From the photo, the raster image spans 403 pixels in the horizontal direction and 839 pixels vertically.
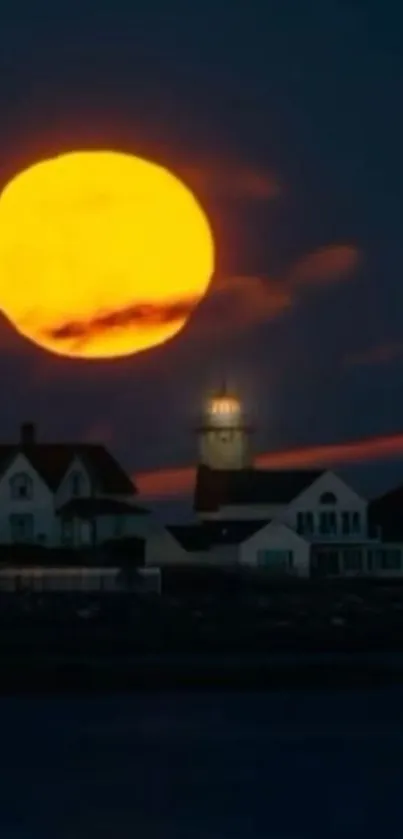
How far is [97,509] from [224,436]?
1676cm

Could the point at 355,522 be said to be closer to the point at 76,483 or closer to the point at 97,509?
the point at 97,509

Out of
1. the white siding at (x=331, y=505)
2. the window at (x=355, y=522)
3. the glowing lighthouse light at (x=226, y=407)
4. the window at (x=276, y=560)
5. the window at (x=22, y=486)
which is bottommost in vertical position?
the window at (x=276, y=560)

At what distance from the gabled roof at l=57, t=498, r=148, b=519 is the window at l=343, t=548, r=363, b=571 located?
558cm

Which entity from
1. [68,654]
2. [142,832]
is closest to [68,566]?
[68,654]

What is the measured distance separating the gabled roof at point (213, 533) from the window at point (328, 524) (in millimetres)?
1513

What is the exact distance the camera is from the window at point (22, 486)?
9112cm

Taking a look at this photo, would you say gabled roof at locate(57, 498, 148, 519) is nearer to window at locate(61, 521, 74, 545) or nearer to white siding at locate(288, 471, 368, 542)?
window at locate(61, 521, 74, 545)

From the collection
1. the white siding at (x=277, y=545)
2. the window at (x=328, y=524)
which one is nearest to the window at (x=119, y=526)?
the white siding at (x=277, y=545)

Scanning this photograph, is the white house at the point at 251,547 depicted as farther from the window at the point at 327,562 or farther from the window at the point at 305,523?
the window at the point at 305,523

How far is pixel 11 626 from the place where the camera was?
2729 inches

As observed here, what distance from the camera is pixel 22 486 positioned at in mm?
91312

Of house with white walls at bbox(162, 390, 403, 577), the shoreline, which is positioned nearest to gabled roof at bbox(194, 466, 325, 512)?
house with white walls at bbox(162, 390, 403, 577)

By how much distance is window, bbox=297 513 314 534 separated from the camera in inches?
3447

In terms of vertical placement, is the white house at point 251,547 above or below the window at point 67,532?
below
